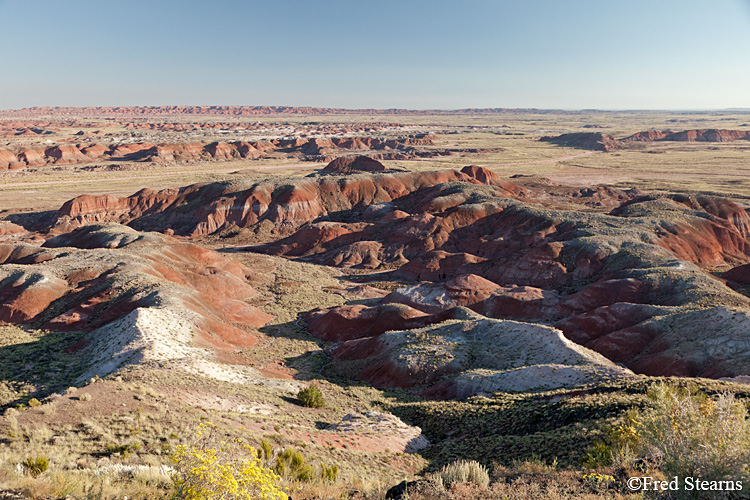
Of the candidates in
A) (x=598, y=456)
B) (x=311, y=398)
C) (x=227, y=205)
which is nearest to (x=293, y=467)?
(x=598, y=456)

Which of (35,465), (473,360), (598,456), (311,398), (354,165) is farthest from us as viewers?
(354,165)

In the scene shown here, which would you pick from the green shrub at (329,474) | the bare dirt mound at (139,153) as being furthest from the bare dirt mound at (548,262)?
the bare dirt mound at (139,153)

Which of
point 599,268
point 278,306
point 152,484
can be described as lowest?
point 278,306

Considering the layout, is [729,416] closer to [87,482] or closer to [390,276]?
[87,482]

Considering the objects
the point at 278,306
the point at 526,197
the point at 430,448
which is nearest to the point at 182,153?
the point at 526,197

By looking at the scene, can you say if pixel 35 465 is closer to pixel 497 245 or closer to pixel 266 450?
pixel 266 450
